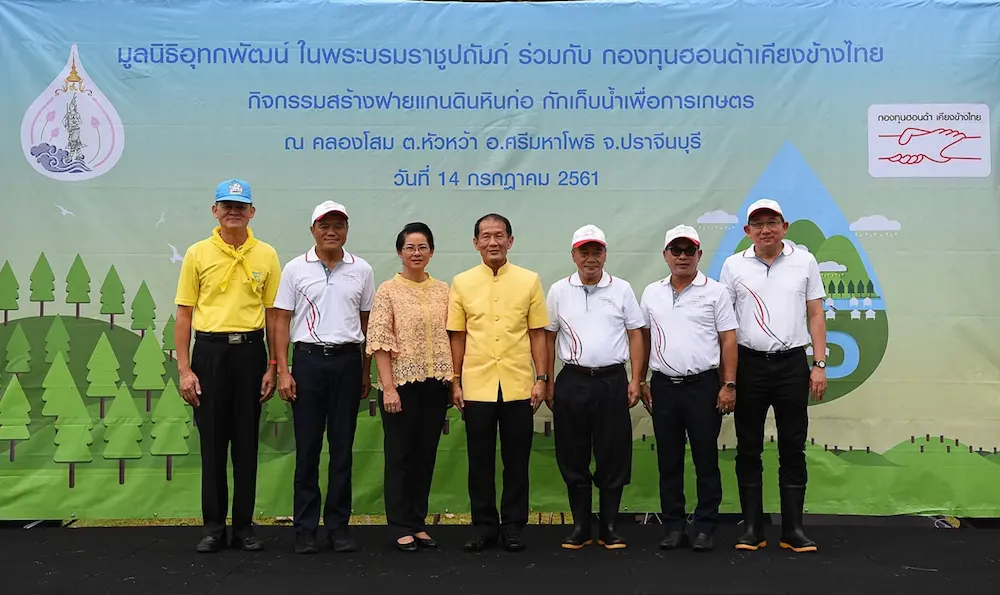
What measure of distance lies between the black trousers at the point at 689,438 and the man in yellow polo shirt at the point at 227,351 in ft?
5.96

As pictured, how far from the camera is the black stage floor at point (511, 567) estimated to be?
326 cm

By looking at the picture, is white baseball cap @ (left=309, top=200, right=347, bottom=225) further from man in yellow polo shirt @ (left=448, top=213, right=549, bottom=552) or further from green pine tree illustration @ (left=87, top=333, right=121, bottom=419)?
green pine tree illustration @ (left=87, top=333, right=121, bottom=419)

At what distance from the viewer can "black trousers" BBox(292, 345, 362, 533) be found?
380cm

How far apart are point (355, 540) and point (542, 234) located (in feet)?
5.94

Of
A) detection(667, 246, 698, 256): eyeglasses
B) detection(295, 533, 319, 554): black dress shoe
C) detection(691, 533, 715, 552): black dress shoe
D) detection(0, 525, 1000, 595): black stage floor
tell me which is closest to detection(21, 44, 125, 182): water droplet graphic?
detection(0, 525, 1000, 595): black stage floor

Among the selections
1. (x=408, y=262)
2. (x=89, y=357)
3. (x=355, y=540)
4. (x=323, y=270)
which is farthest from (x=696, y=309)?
(x=89, y=357)

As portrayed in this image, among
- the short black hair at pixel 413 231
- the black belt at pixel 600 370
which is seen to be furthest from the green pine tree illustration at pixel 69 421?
the black belt at pixel 600 370

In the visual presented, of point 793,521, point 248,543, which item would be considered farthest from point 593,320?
point 248,543

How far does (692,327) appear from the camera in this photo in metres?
3.77

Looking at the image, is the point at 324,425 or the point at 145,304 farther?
the point at 145,304

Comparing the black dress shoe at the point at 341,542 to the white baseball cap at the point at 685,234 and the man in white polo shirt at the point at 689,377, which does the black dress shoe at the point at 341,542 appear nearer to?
the man in white polo shirt at the point at 689,377

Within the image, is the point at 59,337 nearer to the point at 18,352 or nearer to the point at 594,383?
the point at 18,352

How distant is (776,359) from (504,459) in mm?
1318

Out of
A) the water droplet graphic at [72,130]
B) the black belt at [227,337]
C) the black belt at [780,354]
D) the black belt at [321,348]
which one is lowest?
the black belt at [780,354]
